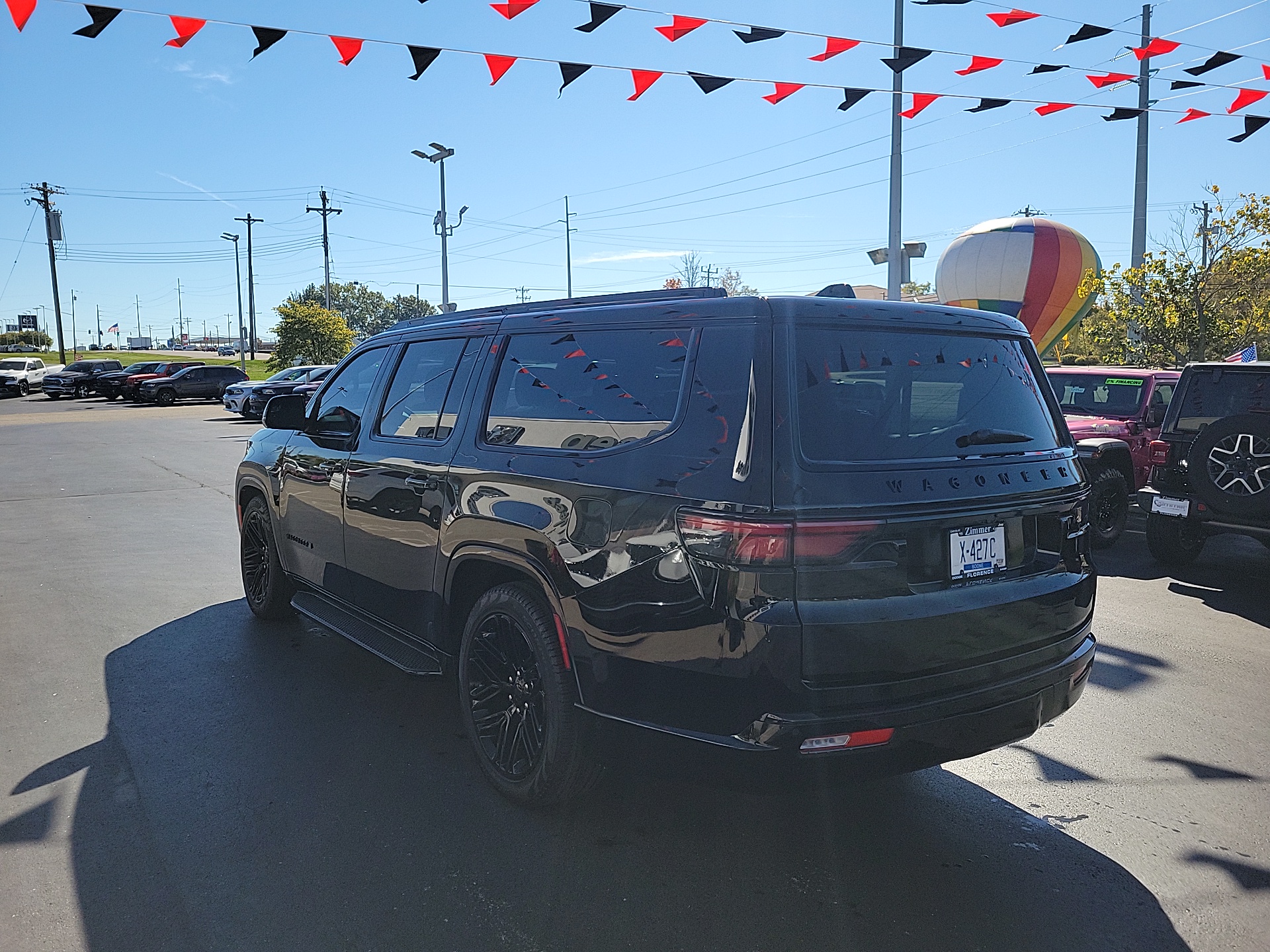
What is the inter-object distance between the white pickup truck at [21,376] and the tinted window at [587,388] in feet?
168

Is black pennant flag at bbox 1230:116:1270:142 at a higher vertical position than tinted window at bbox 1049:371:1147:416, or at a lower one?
higher

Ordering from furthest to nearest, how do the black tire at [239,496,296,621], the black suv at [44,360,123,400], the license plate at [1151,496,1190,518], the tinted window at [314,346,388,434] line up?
1. the black suv at [44,360,123,400]
2. the license plate at [1151,496,1190,518]
3. the black tire at [239,496,296,621]
4. the tinted window at [314,346,388,434]

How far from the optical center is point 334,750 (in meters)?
4.06

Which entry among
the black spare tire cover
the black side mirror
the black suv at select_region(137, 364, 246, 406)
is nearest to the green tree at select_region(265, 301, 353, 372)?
the black suv at select_region(137, 364, 246, 406)

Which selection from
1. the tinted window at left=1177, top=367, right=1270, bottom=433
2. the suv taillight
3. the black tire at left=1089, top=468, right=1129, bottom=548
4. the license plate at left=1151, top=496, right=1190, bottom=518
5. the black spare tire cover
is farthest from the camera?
the black tire at left=1089, top=468, right=1129, bottom=548

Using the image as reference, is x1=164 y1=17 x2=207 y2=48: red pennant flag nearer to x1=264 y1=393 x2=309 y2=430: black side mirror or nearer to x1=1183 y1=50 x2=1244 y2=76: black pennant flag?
x1=264 y1=393 x2=309 y2=430: black side mirror

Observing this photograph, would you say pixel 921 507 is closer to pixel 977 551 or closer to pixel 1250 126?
pixel 977 551

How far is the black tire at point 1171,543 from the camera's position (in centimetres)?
794

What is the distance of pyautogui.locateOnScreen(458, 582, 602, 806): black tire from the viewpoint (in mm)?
3199

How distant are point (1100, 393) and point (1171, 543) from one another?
2829 millimetres

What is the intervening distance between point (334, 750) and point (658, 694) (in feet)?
6.26

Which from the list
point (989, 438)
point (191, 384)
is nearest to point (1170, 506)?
point (989, 438)

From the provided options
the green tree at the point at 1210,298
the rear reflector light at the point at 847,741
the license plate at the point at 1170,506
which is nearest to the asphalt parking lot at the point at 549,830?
the rear reflector light at the point at 847,741

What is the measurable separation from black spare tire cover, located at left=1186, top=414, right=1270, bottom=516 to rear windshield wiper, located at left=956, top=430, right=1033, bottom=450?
4228 mm
